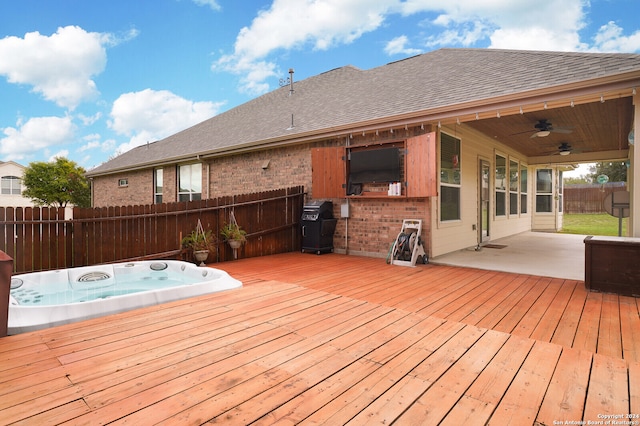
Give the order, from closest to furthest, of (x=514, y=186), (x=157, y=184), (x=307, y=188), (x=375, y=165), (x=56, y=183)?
(x=375, y=165), (x=307, y=188), (x=514, y=186), (x=157, y=184), (x=56, y=183)

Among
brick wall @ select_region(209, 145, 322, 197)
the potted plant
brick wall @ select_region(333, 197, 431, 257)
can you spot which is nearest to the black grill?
brick wall @ select_region(333, 197, 431, 257)

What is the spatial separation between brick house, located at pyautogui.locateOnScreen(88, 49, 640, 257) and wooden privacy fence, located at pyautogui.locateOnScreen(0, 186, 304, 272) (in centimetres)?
116

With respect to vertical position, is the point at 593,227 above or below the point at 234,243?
below

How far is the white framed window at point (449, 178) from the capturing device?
6.69m

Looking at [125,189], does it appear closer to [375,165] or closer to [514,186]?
[375,165]

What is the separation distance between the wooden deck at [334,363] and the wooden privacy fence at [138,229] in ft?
8.27

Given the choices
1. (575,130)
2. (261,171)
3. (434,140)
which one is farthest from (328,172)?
(575,130)

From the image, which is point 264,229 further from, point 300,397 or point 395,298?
point 300,397

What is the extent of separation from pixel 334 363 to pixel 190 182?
1066 cm

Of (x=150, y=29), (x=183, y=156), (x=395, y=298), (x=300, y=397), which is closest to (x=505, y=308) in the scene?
(x=395, y=298)

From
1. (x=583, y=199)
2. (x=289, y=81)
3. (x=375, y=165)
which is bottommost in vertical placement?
(x=583, y=199)

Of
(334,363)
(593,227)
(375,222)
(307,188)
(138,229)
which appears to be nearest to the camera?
(334,363)

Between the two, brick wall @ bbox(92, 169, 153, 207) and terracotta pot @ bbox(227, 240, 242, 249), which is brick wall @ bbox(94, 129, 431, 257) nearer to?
brick wall @ bbox(92, 169, 153, 207)

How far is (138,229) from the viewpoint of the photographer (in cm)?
567
